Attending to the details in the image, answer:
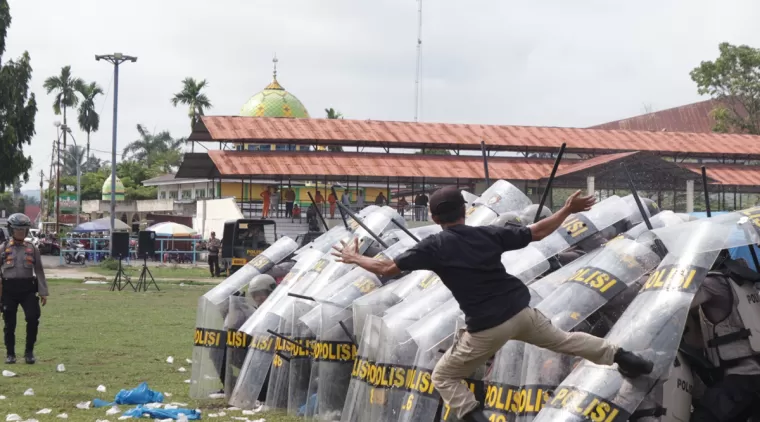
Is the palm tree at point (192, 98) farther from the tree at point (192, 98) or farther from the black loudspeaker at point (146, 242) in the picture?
the black loudspeaker at point (146, 242)

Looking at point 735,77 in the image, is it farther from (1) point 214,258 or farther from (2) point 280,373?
(2) point 280,373

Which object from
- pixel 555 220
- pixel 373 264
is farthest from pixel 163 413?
pixel 555 220

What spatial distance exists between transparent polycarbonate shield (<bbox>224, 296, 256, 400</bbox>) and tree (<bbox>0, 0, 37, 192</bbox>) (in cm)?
3321

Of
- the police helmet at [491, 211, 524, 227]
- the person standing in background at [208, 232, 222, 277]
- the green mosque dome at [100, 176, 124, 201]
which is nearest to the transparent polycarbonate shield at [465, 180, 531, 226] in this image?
the police helmet at [491, 211, 524, 227]

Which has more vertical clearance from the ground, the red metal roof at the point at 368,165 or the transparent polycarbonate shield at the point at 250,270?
the red metal roof at the point at 368,165

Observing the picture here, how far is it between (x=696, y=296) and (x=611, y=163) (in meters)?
26.7

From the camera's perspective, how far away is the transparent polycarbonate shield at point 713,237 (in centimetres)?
599

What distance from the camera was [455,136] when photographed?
44781mm

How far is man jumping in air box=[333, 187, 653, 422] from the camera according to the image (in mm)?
5816

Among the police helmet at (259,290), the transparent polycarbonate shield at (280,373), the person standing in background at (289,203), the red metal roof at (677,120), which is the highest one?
the red metal roof at (677,120)

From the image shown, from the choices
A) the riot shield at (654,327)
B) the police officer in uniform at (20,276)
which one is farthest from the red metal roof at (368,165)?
the riot shield at (654,327)

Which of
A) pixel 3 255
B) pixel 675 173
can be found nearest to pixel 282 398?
pixel 3 255

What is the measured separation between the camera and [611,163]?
106ft

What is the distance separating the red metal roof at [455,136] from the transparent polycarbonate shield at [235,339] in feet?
105
